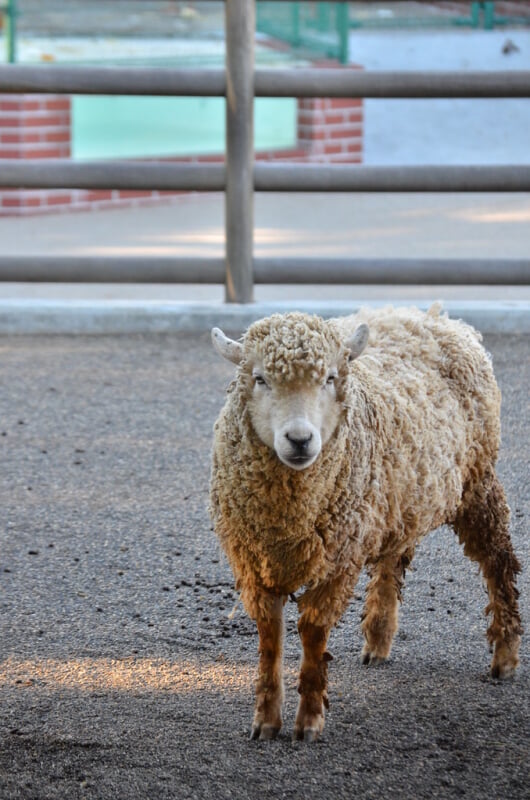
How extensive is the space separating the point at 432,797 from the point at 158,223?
27.2 feet

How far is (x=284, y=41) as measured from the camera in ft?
43.2

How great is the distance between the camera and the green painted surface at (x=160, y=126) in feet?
37.8

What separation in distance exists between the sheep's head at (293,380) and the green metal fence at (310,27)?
1018 centimetres

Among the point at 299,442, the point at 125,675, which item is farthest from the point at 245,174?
the point at 299,442

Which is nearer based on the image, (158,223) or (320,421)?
(320,421)

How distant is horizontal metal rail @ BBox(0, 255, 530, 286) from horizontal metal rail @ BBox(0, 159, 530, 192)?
1.36ft

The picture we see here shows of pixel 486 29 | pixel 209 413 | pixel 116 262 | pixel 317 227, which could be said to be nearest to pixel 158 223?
pixel 317 227

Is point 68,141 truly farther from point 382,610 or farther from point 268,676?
point 268,676

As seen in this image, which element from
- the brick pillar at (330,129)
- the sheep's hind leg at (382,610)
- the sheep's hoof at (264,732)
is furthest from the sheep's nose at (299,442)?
the brick pillar at (330,129)

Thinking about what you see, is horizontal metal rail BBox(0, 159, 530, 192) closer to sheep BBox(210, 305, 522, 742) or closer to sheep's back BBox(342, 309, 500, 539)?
sheep's back BBox(342, 309, 500, 539)

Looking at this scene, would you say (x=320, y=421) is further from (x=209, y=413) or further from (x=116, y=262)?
(x=116, y=262)

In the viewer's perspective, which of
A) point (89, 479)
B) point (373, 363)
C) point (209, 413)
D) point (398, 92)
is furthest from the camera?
point (398, 92)

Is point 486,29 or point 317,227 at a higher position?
point 486,29

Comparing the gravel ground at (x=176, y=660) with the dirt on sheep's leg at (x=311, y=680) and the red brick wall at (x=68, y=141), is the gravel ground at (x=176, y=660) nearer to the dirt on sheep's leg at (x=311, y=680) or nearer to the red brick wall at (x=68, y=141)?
the dirt on sheep's leg at (x=311, y=680)
